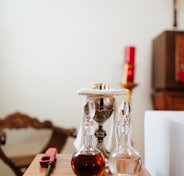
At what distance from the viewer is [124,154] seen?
0.82 m

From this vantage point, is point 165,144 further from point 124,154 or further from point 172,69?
point 172,69

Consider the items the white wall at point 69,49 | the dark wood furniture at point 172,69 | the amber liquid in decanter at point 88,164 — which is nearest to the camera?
the amber liquid in decanter at point 88,164

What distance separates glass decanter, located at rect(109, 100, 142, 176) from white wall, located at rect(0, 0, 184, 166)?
4.18ft

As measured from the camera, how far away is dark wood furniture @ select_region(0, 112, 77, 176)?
186cm

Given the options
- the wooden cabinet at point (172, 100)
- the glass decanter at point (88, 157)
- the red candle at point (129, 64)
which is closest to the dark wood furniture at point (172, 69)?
the wooden cabinet at point (172, 100)

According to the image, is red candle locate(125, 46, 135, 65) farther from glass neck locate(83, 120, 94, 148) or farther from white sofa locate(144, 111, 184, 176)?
glass neck locate(83, 120, 94, 148)

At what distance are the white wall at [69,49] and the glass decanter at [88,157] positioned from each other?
1.28 metres

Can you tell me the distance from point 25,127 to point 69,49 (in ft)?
2.17

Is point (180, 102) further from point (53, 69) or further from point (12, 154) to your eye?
point (12, 154)

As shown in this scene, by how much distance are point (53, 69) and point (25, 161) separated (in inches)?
27.2

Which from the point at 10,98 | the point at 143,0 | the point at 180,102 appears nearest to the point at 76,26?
the point at 143,0

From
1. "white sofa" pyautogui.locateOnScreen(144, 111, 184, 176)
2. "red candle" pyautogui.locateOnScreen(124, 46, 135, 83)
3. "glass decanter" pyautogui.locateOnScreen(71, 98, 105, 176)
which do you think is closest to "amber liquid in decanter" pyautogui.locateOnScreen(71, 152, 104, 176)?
"glass decanter" pyautogui.locateOnScreen(71, 98, 105, 176)

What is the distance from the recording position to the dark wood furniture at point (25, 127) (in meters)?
1.86

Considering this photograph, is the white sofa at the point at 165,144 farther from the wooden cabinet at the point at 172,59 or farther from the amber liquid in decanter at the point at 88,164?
the wooden cabinet at the point at 172,59
